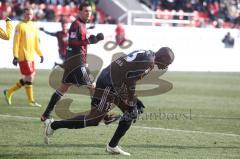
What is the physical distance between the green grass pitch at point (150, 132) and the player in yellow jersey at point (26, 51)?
464 millimetres

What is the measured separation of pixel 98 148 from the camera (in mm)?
9625

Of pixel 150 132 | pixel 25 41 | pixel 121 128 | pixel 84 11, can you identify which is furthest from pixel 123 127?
pixel 25 41

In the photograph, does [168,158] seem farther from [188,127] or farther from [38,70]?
[38,70]

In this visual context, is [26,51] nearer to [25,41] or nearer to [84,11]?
[25,41]

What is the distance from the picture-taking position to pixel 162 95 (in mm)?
19594

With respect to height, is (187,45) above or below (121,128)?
below

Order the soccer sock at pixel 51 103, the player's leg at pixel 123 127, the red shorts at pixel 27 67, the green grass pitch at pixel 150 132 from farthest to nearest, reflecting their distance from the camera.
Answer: the red shorts at pixel 27 67, the soccer sock at pixel 51 103, the green grass pitch at pixel 150 132, the player's leg at pixel 123 127

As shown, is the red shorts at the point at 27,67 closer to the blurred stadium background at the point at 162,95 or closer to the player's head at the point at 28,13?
the blurred stadium background at the point at 162,95

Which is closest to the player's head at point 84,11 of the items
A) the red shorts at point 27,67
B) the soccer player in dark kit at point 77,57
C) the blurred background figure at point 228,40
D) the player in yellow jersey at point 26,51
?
the soccer player in dark kit at point 77,57

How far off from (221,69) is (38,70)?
11062mm

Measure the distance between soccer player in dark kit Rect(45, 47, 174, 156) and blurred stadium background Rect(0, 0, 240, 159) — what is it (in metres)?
0.39

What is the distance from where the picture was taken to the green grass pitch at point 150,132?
930 cm

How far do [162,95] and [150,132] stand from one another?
8.15 m

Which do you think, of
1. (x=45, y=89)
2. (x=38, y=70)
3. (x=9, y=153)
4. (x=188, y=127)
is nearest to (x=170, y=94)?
(x=45, y=89)
